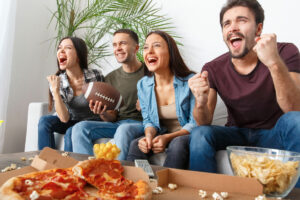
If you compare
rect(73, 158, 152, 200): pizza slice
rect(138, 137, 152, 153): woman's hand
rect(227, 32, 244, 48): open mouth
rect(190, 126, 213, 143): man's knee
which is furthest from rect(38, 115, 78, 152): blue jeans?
rect(73, 158, 152, 200): pizza slice

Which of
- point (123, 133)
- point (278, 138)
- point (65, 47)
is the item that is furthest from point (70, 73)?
point (278, 138)

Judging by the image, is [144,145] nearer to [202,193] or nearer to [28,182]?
[202,193]

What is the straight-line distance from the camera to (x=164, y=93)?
1.75 metres

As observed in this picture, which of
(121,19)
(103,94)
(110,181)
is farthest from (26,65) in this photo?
(110,181)

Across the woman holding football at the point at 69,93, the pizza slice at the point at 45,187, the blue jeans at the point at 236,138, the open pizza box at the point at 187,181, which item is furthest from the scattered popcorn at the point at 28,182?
the woman holding football at the point at 69,93

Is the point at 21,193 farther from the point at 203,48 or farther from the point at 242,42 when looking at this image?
the point at 203,48

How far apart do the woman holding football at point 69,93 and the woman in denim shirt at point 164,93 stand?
1.73 feet

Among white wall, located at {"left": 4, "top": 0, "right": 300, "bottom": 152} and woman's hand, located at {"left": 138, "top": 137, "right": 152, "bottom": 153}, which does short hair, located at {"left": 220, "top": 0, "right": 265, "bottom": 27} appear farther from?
woman's hand, located at {"left": 138, "top": 137, "right": 152, "bottom": 153}

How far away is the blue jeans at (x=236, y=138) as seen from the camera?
1135 millimetres

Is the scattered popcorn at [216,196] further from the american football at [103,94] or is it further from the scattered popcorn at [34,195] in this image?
the american football at [103,94]

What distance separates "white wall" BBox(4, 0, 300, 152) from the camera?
2.18 meters

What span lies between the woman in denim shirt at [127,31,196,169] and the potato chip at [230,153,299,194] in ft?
2.82

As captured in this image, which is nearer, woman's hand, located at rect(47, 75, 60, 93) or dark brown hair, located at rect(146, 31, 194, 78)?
dark brown hair, located at rect(146, 31, 194, 78)

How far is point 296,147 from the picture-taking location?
1091mm
